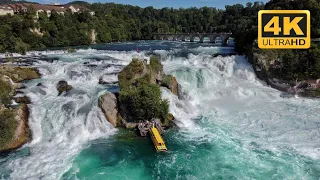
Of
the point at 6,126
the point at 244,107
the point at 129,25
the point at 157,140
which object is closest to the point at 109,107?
the point at 157,140

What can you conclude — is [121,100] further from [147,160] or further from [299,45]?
[299,45]

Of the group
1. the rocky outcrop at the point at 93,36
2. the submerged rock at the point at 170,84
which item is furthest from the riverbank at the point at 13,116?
the rocky outcrop at the point at 93,36

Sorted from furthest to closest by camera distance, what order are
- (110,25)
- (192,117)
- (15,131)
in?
(110,25), (192,117), (15,131)

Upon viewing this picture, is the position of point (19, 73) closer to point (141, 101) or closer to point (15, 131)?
point (15, 131)

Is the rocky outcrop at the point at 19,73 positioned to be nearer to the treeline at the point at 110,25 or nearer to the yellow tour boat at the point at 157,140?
the yellow tour boat at the point at 157,140

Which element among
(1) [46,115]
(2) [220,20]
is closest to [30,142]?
(1) [46,115]

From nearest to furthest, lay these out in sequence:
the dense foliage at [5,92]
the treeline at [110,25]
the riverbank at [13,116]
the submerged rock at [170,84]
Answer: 1. the riverbank at [13,116]
2. the dense foliage at [5,92]
3. the submerged rock at [170,84]
4. the treeline at [110,25]
